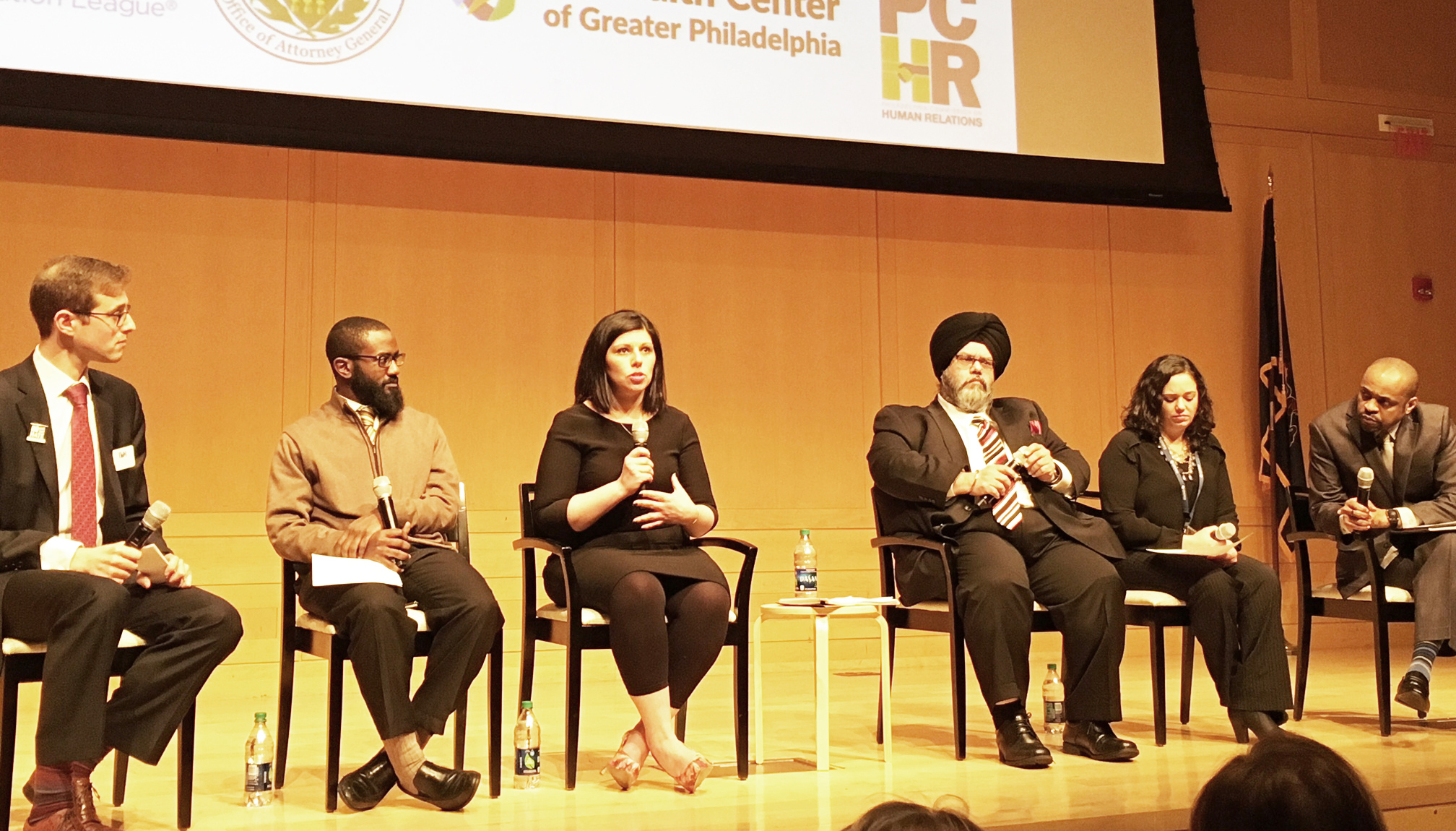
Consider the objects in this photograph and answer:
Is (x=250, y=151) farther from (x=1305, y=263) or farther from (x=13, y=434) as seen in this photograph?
(x=1305, y=263)

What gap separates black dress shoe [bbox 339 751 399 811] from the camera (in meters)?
3.01

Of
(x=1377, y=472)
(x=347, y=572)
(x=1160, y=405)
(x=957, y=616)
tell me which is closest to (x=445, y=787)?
(x=347, y=572)

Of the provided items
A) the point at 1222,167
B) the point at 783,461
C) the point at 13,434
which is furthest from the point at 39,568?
the point at 1222,167

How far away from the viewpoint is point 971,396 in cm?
403

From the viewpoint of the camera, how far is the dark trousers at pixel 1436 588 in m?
3.90

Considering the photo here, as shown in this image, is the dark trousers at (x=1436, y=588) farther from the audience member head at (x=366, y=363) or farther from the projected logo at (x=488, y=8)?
the projected logo at (x=488, y=8)

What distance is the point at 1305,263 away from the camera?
6.75m

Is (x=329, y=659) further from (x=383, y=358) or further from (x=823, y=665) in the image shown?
(x=823, y=665)

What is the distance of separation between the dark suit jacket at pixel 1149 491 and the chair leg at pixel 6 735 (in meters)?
2.81

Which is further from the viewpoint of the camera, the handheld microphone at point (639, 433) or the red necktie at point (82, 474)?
the handheld microphone at point (639, 433)

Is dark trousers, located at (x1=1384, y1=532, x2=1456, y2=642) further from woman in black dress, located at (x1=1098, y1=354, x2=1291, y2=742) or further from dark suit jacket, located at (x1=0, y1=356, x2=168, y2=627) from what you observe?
dark suit jacket, located at (x1=0, y1=356, x2=168, y2=627)

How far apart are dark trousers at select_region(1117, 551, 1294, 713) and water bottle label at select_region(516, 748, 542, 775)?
1787 mm

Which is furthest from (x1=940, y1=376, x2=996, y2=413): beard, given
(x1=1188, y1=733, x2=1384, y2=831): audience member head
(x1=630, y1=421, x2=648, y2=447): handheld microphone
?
(x1=1188, y1=733, x2=1384, y2=831): audience member head

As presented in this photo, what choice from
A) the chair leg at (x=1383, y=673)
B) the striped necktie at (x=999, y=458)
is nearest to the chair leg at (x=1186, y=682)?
the chair leg at (x=1383, y=673)
